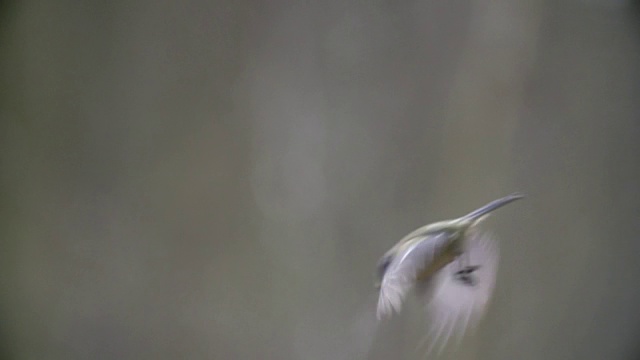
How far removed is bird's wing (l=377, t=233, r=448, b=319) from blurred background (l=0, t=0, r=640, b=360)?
0.02 meters

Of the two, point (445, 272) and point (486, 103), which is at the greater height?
point (486, 103)

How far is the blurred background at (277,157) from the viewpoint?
2.09 ft

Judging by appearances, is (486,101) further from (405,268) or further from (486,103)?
(405,268)

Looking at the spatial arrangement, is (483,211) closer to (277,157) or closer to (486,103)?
(486,103)

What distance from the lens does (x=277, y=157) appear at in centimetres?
65

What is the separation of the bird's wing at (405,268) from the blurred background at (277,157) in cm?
2

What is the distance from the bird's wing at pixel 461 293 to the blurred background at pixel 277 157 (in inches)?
0.7

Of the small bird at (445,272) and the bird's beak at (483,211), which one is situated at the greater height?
the bird's beak at (483,211)

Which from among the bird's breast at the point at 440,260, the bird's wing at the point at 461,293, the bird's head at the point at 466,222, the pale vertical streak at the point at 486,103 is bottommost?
the bird's wing at the point at 461,293

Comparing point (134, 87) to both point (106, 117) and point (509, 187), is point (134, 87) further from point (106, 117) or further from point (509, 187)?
point (509, 187)

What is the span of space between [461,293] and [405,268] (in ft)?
0.23

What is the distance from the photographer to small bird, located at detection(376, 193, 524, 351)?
23.3 inches

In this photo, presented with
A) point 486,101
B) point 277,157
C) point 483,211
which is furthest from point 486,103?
point 277,157

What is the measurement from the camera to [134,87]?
64 centimetres
